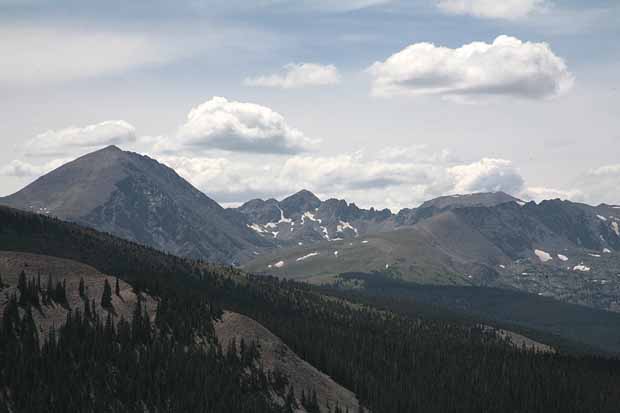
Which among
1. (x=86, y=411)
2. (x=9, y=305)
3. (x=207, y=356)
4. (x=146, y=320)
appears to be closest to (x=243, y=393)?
(x=207, y=356)

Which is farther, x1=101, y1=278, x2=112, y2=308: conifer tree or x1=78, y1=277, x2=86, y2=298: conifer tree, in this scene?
x1=78, y1=277, x2=86, y2=298: conifer tree

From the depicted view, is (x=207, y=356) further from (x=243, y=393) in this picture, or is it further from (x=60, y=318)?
(x=60, y=318)

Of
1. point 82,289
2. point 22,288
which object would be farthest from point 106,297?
point 22,288

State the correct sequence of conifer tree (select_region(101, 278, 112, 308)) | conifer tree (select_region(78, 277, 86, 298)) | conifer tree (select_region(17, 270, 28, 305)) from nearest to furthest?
1. conifer tree (select_region(17, 270, 28, 305))
2. conifer tree (select_region(101, 278, 112, 308))
3. conifer tree (select_region(78, 277, 86, 298))

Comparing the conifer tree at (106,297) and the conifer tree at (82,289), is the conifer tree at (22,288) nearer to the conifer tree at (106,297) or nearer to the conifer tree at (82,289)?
the conifer tree at (82,289)

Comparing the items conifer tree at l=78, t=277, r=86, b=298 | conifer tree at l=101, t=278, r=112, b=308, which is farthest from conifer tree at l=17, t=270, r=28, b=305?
conifer tree at l=101, t=278, r=112, b=308

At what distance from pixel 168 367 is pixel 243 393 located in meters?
19.1

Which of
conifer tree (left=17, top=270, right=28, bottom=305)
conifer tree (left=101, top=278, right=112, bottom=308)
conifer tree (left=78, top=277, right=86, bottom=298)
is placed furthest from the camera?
conifer tree (left=78, top=277, right=86, bottom=298)

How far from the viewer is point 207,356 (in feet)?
616

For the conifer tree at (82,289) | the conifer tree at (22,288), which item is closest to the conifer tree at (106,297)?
the conifer tree at (82,289)

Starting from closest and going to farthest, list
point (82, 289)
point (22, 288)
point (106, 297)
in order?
point (22, 288) → point (106, 297) → point (82, 289)

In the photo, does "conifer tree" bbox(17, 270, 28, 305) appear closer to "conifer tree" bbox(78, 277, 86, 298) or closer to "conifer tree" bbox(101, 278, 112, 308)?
"conifer tree" bbox(78, 277, 86, 298)

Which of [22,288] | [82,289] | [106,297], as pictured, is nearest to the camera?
[22,288]

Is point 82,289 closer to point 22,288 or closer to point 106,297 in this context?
point 106,297
